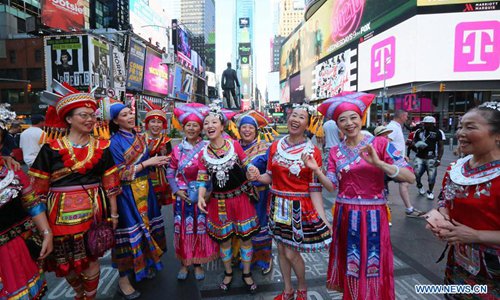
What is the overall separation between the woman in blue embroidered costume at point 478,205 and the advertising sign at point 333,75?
104 feet

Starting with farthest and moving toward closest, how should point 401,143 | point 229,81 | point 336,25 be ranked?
1. point 336,25
2. point 229,81
3. point 401,143

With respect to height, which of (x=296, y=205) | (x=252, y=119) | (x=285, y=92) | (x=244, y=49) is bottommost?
(x=296, y=205)

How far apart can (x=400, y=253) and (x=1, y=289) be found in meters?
4.44

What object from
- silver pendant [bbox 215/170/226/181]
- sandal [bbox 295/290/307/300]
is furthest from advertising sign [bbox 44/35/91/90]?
sandal [bbox 295/290/307/300]

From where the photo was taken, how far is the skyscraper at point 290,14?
487 feet

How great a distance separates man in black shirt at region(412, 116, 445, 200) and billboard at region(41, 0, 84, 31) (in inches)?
1078

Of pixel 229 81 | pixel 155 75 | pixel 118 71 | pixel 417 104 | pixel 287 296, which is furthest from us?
pixel 155 75

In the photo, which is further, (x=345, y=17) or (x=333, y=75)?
(x=333, y=75)

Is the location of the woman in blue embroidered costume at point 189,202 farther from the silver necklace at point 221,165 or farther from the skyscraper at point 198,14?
the skyscraper at point 198,14

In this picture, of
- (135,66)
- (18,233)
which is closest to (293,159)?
(18,233)

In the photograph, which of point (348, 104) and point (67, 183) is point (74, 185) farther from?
point (348, 104)

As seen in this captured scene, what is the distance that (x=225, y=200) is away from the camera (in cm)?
324

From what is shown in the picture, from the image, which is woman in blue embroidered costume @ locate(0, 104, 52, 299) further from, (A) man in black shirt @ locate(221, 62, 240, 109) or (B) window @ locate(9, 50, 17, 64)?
Result: (B) window @ locate(9, 50, 17, 64)

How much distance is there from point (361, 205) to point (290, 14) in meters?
165
